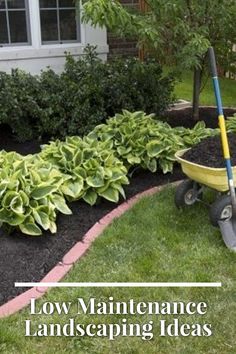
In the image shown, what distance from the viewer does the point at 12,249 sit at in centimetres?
336

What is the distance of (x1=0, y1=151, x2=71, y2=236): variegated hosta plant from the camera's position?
11.3 feet

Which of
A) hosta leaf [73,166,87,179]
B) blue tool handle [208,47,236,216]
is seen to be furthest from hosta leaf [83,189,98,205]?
blue tool handle [208,47,236,216]

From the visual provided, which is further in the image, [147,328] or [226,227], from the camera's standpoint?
[226,227]

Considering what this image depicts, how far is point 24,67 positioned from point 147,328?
4.00m

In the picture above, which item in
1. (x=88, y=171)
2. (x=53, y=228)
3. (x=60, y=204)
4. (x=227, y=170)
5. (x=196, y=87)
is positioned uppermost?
(x=196, y=87)

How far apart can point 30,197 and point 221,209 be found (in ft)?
4.44

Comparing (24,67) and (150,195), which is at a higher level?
(24,67)

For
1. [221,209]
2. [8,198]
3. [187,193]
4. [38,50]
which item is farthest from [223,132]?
[38,50]

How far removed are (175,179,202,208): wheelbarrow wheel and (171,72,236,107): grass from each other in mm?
3429

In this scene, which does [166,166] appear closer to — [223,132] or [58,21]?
[223,132]

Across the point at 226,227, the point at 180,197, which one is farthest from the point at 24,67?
the point at 226,227

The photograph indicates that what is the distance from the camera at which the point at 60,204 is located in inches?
145

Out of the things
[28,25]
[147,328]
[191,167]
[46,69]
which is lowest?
[147,328]

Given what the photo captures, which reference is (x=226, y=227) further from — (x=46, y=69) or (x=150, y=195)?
(x=46, y=69)
